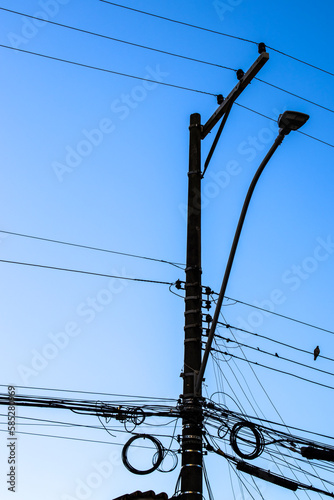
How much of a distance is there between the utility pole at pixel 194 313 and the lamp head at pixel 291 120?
276 centimetres

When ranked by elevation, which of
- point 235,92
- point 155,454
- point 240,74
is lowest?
point 155,454

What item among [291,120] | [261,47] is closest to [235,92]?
[261,47]

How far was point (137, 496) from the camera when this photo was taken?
1056 cm

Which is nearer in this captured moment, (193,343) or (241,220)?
(241,220)

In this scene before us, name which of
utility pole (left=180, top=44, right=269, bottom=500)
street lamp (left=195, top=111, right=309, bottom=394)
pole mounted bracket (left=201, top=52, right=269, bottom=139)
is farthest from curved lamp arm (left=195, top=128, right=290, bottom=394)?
pole mounted bracket (left=201, top=52, right=269, bottom=139)

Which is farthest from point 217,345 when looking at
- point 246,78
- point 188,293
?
point 246,78

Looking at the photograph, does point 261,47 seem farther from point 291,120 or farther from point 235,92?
point 291,120

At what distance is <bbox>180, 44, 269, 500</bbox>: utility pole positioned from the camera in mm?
9500

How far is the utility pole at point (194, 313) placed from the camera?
950cm

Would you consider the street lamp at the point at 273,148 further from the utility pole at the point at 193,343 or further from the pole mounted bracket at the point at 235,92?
the pole mounted bracket at the point at 235,92

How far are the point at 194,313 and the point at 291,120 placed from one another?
3.66 m

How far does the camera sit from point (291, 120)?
8602 mm

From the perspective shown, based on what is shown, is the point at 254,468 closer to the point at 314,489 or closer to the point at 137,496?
the point at 314,489

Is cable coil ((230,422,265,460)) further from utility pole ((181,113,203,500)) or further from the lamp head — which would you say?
the lamp head
